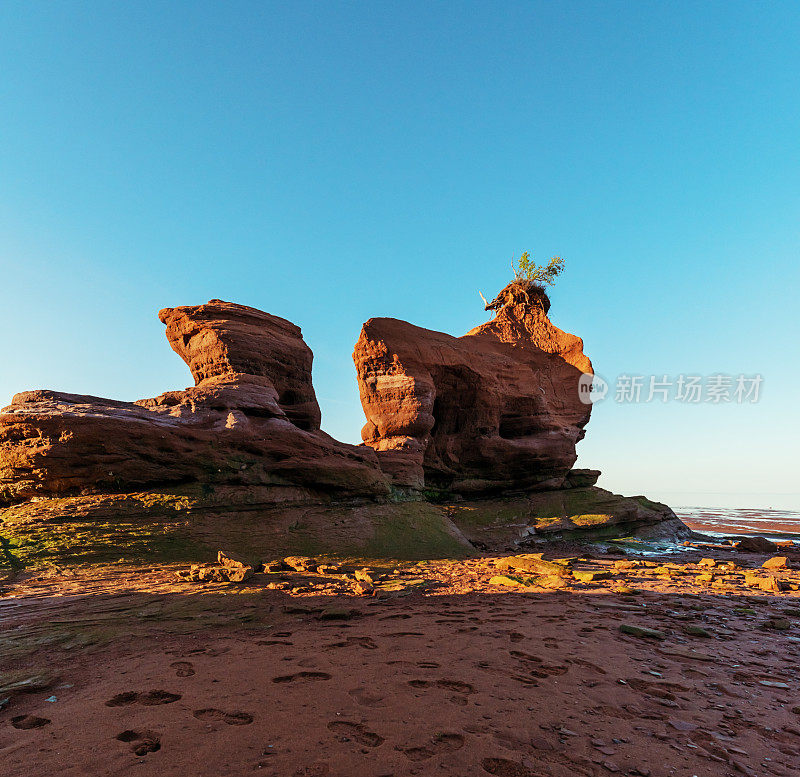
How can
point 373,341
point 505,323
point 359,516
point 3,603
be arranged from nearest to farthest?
1. point 3,603
2. point 359,516
3. point 373,341
4. point 505,323

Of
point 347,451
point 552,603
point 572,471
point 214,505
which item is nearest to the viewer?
point 552,603

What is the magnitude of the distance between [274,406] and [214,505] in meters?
4.00

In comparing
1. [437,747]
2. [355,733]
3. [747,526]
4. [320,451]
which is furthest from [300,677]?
[747,526]

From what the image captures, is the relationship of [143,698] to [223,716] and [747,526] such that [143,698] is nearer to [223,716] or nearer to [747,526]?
[223,716]

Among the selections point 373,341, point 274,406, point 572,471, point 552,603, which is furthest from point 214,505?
point 572,471

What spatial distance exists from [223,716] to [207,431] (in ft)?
35.5

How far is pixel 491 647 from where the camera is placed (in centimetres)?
548

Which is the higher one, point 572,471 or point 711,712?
point 572,471

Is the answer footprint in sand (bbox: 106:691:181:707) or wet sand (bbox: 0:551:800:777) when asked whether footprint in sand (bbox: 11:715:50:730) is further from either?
footprint in sand (bbox: 106:691:181:707)

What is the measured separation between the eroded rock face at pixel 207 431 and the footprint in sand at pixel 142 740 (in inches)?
398

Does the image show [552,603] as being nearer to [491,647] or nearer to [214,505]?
[491,647]

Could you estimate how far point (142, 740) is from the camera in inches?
125

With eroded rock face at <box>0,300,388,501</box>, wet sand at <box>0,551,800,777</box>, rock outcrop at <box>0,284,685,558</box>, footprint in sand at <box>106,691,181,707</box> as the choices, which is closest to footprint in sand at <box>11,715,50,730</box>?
wet sand at <box>0,551,800,777</box>

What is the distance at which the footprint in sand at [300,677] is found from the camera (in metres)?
4.36
